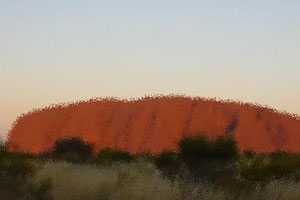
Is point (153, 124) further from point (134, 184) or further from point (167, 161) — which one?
point (134, 184)

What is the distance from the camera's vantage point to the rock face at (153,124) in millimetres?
95500

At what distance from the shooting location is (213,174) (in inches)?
985

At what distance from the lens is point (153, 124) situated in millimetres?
104000

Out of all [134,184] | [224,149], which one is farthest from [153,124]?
[134,184]

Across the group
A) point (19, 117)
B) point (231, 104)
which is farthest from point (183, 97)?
point (19, 117)

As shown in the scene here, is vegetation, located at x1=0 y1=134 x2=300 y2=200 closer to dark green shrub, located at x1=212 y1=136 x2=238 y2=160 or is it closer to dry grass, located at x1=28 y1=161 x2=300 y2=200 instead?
dry grass, located at x1=28 y1=161 x2=300 y2=200

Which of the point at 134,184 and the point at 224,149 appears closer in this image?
the point at 134,184

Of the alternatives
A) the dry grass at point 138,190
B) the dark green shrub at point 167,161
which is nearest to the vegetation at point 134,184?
the dry grass at point 138,190

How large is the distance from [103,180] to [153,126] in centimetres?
8661

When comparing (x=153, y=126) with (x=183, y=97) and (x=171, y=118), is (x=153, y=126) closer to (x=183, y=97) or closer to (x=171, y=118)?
(x=171, y=118)

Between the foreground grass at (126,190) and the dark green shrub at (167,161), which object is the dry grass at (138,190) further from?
the dark green shrub at (167,161)

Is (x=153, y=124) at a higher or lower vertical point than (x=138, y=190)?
higher

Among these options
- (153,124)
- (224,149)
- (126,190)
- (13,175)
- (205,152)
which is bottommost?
(13,175)

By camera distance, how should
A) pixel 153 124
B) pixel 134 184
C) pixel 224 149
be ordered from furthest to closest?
pixel 153 124
pixel 224 149
pixel 134 184
